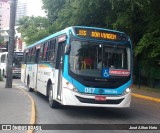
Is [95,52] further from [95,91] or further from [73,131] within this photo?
[73,131]

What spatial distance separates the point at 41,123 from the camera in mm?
10445

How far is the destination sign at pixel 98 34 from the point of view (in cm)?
1239

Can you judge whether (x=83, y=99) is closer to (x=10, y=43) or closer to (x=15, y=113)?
(x=15, y=113)

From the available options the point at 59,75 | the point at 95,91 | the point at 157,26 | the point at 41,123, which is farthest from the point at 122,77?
the point at 157,26

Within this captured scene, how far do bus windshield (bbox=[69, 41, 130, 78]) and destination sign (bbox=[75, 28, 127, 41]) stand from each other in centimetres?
27

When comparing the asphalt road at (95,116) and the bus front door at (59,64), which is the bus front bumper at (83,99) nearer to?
the asphalt road at (95,116)

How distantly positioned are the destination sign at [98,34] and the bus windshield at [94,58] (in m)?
0.27

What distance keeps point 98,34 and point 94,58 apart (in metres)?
0.88

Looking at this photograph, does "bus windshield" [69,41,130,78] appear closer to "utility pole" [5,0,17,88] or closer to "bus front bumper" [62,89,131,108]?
"bus front bumper" [62,89,131,108]

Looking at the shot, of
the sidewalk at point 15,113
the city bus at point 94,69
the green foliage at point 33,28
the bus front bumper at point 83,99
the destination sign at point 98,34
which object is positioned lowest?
the sidewalk at point 15,113

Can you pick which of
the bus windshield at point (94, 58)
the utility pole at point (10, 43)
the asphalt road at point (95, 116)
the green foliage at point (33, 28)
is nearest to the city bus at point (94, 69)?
the bus windshield at point (94, 58)

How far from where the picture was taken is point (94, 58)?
12.2 metres

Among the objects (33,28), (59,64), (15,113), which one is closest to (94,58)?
(59,64)

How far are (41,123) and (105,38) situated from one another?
148 inches
